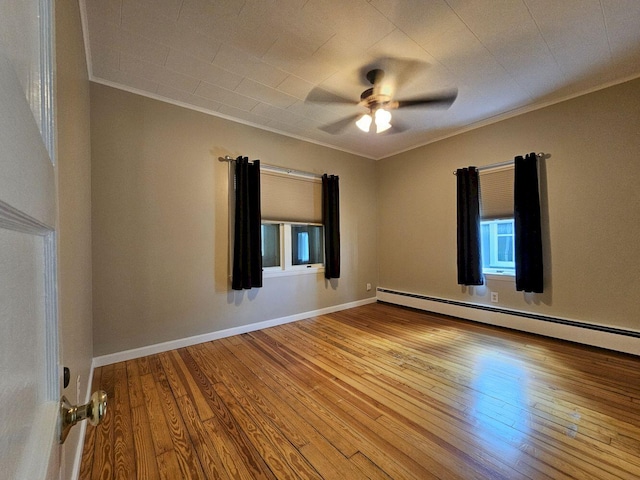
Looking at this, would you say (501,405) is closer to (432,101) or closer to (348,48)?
(432,101)

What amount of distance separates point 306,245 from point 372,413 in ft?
8.24

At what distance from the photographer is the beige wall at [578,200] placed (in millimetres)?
2539

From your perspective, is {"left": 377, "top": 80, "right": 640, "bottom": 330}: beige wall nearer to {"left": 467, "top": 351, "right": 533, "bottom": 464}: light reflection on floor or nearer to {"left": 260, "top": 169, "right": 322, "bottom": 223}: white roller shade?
{"left": 467, "top": 351, "right": 533, "bottom": 464}: light reflection on floor

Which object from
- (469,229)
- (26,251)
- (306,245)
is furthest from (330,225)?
(26,251)

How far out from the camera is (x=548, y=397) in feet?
6.27

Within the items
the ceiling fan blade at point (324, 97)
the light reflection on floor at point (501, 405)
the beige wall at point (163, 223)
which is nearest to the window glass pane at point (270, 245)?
the beige wall at point (163, 223)

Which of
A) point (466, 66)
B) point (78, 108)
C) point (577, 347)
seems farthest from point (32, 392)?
point (577, 347)

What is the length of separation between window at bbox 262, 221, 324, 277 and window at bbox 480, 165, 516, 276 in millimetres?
2233

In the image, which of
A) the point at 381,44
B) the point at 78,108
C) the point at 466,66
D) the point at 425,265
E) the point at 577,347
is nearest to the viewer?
the point at 78,108

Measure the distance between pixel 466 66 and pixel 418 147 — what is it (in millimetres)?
1871

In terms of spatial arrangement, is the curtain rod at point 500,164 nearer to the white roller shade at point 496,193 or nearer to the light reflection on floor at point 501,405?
the white roller shade at point 496,193

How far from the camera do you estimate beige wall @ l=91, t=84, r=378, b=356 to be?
2443mm

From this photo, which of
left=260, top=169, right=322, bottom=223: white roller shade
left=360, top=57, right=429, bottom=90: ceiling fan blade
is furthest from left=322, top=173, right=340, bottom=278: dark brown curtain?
left=360, top=57, right=429, bottom=90: ceiling fan blade

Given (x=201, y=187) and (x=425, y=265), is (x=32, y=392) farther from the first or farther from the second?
(x=425, y=265)
